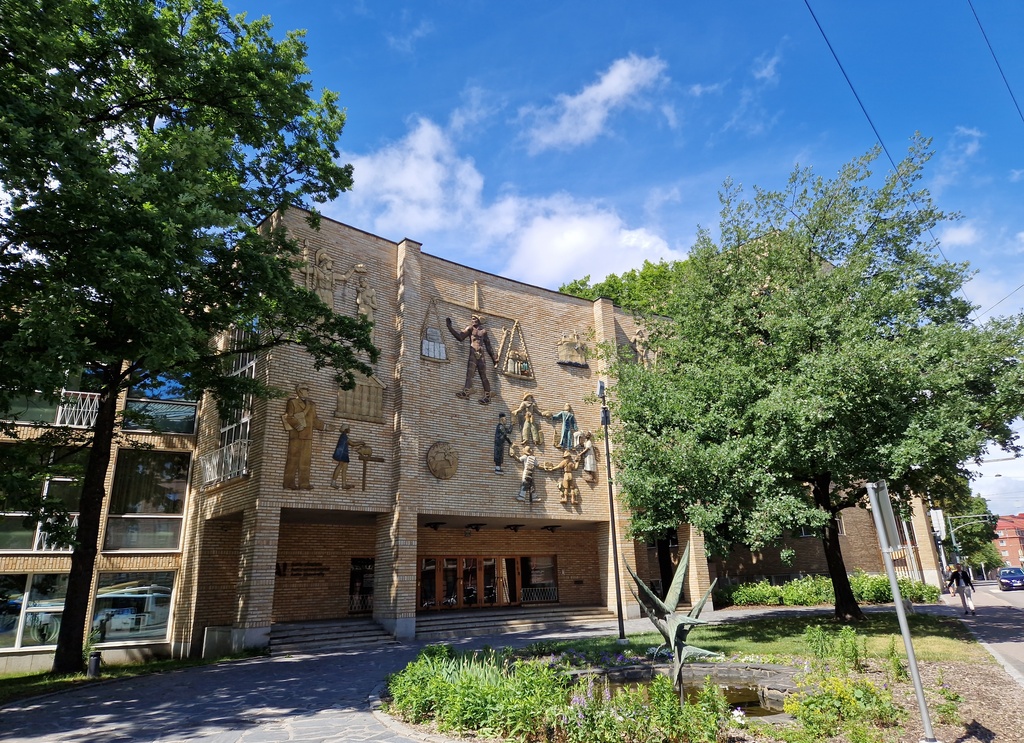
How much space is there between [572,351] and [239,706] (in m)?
16.9

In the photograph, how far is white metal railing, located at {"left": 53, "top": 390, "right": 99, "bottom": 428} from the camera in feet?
59.5

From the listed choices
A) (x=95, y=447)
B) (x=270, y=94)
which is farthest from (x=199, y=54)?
(x=95, y=447)

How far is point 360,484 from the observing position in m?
17.5

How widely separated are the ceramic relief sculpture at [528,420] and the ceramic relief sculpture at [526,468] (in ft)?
1.14

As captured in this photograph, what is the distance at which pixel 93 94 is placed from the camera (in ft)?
31.8

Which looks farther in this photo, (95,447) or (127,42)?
(95,447)

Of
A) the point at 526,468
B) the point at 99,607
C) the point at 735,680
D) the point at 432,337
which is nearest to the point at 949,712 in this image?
the point at 735,680

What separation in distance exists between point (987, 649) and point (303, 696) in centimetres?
1246

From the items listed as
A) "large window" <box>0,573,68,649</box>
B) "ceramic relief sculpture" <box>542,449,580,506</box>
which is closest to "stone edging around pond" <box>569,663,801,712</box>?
"ceramic relief sculpture" <box>542,449,580,506</box>

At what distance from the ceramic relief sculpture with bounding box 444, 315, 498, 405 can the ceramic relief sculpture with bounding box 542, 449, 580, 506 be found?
3.53 metres

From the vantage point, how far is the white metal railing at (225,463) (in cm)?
1681

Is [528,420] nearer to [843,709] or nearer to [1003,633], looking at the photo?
[1003,633]

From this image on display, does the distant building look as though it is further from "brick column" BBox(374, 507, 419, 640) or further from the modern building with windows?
"brick column" BBox(374, 507, 419, 640)

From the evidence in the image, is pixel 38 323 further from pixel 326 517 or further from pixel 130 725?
pixel 326 517
